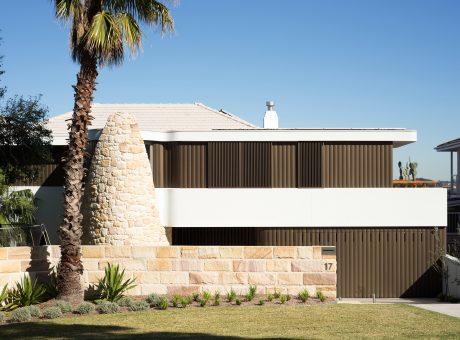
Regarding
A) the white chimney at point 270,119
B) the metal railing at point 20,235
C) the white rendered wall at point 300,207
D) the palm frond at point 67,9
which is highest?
the palm frond at point 67,9

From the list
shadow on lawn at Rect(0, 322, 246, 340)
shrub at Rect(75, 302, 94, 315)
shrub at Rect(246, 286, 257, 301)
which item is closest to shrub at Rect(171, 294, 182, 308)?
shrub at Rect(246, 286, 257, 301)

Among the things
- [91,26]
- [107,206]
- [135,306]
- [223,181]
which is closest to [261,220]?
[223,181]

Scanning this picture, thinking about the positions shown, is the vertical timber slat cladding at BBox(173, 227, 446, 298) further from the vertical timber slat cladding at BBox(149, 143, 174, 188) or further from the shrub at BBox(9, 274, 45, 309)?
the shrub at BBox(9, 274, 45, 309)

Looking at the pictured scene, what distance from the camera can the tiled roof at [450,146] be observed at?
128 ft

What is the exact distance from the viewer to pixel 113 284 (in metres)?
22.1

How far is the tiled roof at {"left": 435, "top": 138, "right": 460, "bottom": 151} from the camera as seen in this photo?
38997 millimetres

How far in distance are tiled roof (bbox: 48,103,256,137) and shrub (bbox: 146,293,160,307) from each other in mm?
8544

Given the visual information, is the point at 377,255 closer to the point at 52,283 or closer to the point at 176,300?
the point at 176,300

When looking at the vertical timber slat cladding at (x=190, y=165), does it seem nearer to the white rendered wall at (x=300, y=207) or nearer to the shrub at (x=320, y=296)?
the white rendered wall at (x=300, y=207)

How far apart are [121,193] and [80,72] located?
409 cm

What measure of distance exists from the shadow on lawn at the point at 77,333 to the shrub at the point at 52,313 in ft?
3.60

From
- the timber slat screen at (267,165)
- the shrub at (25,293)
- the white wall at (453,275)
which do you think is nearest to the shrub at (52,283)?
the shrub at (25,293)

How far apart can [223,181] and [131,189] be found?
4.27 metres

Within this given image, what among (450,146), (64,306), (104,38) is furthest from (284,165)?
(450,146)
